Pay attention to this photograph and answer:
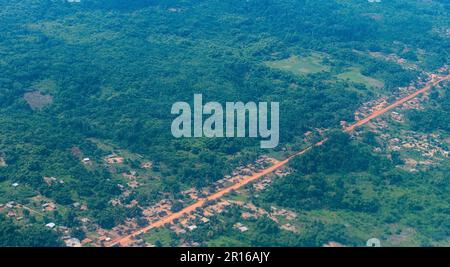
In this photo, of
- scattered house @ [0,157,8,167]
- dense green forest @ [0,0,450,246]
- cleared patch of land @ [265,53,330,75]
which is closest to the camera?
dense green forest @ [0,0,450,246]

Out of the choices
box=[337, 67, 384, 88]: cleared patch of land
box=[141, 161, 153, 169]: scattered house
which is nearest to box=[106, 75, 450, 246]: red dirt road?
box=[337, 67, 384, 88]: cleared patch of land

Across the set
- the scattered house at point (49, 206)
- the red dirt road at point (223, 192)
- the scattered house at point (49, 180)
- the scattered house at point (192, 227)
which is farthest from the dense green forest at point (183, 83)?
the scattered house at point (192, 227)

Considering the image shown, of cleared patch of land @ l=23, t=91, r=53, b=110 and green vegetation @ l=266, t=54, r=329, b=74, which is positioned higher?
green vegetation @ l=266, t=54, r=329, b=74

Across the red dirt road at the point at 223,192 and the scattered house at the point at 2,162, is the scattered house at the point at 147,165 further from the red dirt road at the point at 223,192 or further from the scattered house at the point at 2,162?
the scattered house at the point at 2,162

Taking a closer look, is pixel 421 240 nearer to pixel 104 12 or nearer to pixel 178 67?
pixel 178 67

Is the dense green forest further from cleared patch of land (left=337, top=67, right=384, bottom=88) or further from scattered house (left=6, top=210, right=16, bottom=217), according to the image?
scattered house (left=6, top=210, right=16, bottom=217)

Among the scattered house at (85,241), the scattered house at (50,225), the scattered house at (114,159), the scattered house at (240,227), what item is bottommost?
the scattered house at (240,227)

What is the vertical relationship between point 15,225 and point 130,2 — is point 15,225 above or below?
below

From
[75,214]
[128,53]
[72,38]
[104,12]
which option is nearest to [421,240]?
[75,214]
